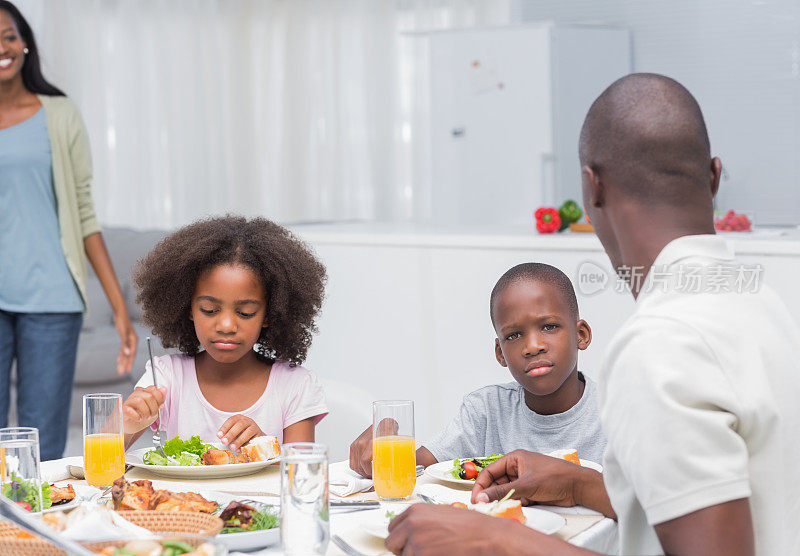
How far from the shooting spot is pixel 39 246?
2902 mm

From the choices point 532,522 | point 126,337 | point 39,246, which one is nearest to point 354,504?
→ point 532,522

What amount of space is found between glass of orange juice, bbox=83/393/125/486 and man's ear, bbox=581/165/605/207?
0.84 metres

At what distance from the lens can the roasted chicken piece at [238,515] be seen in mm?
1255

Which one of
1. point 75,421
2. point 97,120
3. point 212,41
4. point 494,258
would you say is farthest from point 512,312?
point 212,41

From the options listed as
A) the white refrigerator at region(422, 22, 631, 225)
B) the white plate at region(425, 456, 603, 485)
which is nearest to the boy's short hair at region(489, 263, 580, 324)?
the white plate at region(425, 456, 603, 485)

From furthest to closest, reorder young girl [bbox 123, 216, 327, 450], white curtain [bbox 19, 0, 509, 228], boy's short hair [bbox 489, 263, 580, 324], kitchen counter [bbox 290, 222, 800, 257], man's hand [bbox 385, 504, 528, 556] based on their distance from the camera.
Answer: white curtain [bbox 19, 0, 509, 228] < kitchen counter [bbox 290, 222, 800, 257] < young girl [bbox 123, 216, 327, 450] < boy's short hair [bbox 489, 263, 580, 324] < man's hand [bbox 385, 504, 528, 556]

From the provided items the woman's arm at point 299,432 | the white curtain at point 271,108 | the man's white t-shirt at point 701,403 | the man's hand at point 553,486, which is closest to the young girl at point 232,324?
the woman's arm at point 299,432

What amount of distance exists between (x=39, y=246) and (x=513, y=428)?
1628mm

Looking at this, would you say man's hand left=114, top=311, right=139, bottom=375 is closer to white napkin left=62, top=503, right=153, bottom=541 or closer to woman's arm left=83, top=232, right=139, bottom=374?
woman's arm left=83, top=232, right=139, bottom=374

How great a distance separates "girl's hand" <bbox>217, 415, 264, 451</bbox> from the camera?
71.0 inches

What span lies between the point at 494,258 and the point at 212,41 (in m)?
4.16

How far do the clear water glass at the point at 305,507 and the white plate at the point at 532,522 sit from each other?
0.10 m

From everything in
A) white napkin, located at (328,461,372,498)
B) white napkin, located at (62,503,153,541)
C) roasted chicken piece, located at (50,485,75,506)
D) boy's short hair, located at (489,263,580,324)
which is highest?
boy's short hair, located at (489,263,580,324)

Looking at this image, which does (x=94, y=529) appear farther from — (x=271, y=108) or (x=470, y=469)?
(x=271, y=108)
